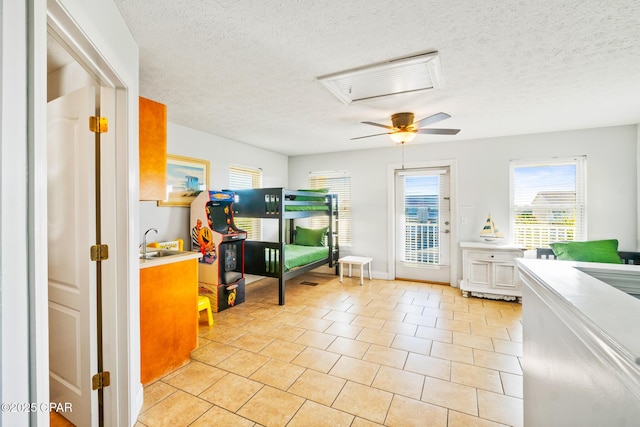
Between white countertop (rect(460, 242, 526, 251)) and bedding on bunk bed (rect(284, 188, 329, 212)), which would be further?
bedding on bunk bed (rect(284, 188, 329, 212))

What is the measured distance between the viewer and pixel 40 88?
0.83m

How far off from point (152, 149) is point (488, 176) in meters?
4.74

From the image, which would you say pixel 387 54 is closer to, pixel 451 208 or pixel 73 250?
pixel 73 250

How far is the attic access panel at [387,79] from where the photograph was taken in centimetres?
217

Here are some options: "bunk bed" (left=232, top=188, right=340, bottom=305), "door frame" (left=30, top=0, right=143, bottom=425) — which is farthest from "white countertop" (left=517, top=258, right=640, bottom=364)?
"bunk bed" (left=232, top=188, right=340, bottom=305)

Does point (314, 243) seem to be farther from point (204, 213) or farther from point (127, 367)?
point (127, 367)

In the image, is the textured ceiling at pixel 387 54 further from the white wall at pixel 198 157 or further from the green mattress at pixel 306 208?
the green mattress at pixel 306 208

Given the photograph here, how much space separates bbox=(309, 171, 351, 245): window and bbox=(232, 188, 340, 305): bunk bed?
434 mm

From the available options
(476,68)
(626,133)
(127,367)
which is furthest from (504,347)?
(626,133)

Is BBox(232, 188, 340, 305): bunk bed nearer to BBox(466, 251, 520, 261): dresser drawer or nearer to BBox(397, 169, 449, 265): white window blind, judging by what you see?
BBox(397, 169, 449, 265): white window blind

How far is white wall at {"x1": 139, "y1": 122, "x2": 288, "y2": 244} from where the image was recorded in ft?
11.6

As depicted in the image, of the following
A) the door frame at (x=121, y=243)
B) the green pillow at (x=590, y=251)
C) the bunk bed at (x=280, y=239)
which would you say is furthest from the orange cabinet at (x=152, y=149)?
the green pillow at (x=590, y=251)

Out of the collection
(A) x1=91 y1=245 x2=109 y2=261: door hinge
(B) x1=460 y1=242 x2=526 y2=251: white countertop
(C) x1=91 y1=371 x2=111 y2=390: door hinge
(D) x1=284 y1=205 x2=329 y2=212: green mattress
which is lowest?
(C) x1=91 y1=371 x2=111 y2=390: door hinge

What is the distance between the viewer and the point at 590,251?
3.54 meters
